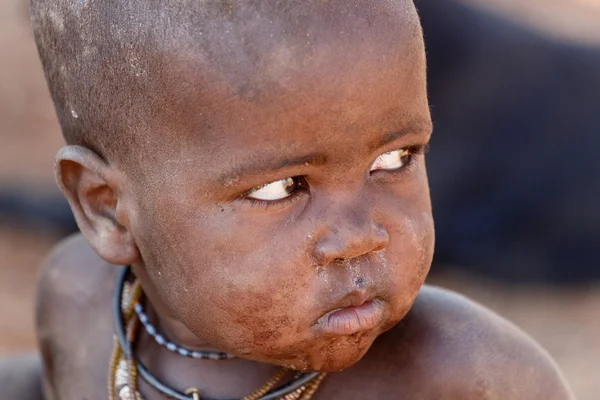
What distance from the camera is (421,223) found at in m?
1.56

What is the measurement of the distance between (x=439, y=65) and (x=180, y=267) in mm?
3036

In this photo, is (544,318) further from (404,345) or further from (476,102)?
(404,345)

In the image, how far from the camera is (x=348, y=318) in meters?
1.50

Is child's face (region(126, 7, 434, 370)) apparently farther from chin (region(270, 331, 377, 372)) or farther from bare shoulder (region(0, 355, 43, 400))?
bare shoulder (region(0, 355, 43, 400))

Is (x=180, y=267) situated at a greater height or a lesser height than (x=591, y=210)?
greater

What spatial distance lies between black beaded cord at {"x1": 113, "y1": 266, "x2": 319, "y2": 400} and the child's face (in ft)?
0.48

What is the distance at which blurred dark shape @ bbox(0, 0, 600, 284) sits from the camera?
4.14m

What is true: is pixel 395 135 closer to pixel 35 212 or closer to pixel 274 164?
pixel 274 164

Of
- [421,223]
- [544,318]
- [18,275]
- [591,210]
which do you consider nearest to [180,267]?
[421,223]

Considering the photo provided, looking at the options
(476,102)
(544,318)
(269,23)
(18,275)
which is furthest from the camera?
(18,275)

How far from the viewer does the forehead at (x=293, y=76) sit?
1.38 m

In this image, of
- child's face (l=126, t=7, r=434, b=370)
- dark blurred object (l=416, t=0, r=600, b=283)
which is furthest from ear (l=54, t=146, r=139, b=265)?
dark blurred object (l=416, t=0, r=600, b=283)

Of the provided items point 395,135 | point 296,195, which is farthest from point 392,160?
point 296,195

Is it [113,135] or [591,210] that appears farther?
[591,210]
